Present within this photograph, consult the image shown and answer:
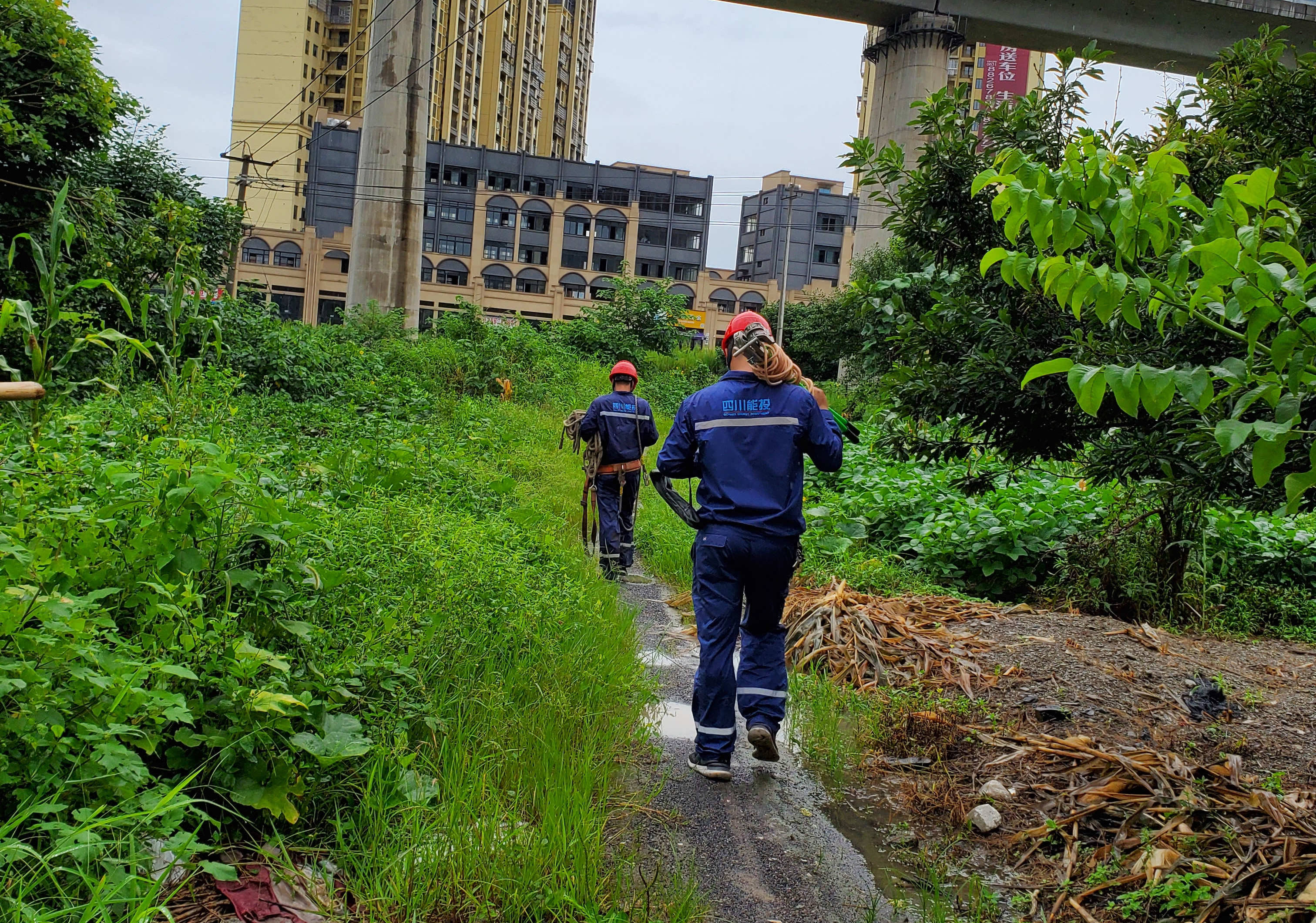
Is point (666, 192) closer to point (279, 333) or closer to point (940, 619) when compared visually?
point (279, 333)

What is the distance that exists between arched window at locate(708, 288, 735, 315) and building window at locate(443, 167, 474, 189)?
866 inches

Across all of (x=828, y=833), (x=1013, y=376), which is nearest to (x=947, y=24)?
(x=1013, y=376)

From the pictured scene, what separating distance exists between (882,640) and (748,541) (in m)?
2.27

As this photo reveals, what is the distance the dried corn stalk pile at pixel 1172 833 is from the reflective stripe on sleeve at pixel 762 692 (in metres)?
1.22

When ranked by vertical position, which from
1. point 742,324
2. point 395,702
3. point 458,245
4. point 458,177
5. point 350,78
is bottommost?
point 395,702

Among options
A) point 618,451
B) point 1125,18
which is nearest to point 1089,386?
point 618,451

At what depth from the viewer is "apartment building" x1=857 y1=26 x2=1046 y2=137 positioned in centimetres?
697

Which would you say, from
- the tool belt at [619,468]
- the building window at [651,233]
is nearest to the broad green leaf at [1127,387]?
the tool belt at [619,468]

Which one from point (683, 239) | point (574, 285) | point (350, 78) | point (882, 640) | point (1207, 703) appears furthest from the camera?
point (350, 78)

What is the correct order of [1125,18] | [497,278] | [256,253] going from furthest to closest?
[497,278] < [256,253] < [1125,18]

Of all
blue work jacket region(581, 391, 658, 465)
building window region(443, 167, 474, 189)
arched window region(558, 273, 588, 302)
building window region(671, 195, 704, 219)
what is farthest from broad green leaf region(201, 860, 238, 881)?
building window region(671, 195, 704, 219)

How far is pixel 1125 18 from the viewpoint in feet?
79.5

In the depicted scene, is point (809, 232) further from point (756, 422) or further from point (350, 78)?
point (756, 422)

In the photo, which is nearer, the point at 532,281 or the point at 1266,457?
the point at 1266,457
